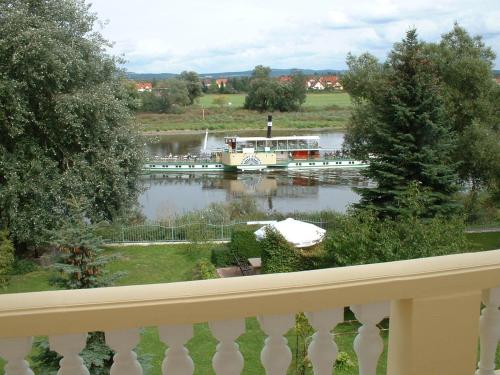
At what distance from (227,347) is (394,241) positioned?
32.2 feet

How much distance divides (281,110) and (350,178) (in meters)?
47.2

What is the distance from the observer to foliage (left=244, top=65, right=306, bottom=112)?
82.7 metres

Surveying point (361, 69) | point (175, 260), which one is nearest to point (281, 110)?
point (361, 69)

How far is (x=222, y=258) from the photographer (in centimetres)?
1675

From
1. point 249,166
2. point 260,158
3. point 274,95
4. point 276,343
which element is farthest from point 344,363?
point 274,95

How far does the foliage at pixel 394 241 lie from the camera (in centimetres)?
1080

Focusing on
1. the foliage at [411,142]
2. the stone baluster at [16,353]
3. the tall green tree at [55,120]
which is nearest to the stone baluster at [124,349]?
the stone baluster at [16,353]

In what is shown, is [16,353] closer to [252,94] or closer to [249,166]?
[249,166]

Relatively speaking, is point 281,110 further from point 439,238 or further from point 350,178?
point 439,238

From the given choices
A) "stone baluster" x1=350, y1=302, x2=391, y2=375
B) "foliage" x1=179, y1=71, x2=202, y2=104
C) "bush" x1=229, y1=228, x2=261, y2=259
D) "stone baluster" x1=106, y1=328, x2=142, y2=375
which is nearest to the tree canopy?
"bush" x1=229, y1=228, x2=261, y2=259

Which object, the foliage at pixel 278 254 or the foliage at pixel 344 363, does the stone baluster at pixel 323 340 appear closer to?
the foliage at pixel 344 363

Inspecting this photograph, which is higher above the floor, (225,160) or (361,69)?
(361,69)

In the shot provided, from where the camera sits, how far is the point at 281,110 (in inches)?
3374

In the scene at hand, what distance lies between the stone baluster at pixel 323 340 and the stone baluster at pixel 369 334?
0.09 meters
